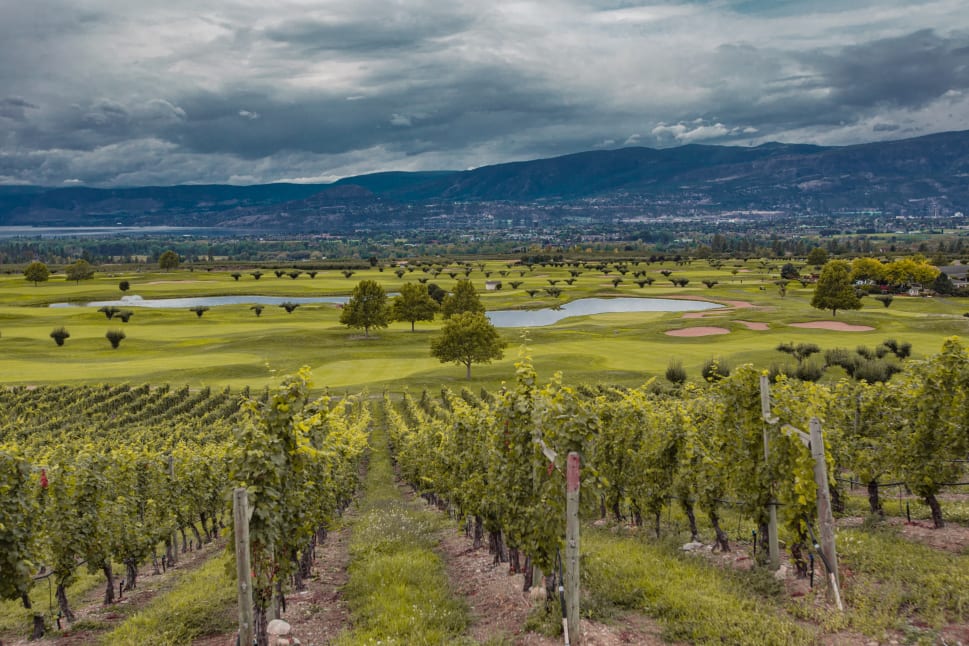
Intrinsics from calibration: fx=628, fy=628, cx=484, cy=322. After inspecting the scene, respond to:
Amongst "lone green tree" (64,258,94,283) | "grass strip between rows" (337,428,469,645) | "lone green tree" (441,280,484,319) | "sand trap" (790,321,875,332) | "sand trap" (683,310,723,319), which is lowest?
"sand trap" (790,321,875,332)

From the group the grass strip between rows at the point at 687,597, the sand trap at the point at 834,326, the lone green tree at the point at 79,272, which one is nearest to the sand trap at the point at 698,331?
the sand trap at the point at 834,326

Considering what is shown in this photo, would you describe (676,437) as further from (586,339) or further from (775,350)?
(586,339)

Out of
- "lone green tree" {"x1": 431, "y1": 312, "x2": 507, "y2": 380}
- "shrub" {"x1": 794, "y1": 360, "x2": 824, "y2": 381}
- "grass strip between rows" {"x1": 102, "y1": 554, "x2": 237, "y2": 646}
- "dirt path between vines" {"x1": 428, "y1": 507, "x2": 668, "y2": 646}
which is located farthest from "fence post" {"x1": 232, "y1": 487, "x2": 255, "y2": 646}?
"lone green tree" {"x1": 431, "y1": 312, "x2": 507, "y2": 380}

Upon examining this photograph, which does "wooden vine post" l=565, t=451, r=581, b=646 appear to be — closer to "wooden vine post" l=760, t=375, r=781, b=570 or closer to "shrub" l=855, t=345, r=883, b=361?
"wooden vine post" l=760, t=375, r=781, b=570

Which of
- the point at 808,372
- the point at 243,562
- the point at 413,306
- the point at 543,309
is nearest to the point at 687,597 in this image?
the point at 243,562

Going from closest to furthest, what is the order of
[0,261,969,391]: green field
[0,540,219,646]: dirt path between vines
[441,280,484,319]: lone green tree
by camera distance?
[0,540,219,646]: dirt path between vines < [0,261,969,391]: green field < [441,280,484,319]: lone green tree

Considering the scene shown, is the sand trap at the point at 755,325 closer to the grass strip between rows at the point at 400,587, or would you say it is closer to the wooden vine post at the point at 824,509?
the grass strip between rows at the point at 400,587

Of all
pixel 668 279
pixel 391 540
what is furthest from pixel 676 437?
pixel 668 279

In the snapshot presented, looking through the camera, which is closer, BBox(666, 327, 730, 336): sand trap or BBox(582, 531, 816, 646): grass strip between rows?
BBox(582, 531, 816, 646): grass strip between rows

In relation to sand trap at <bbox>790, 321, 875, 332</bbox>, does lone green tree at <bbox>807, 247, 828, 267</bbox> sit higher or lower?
higher
